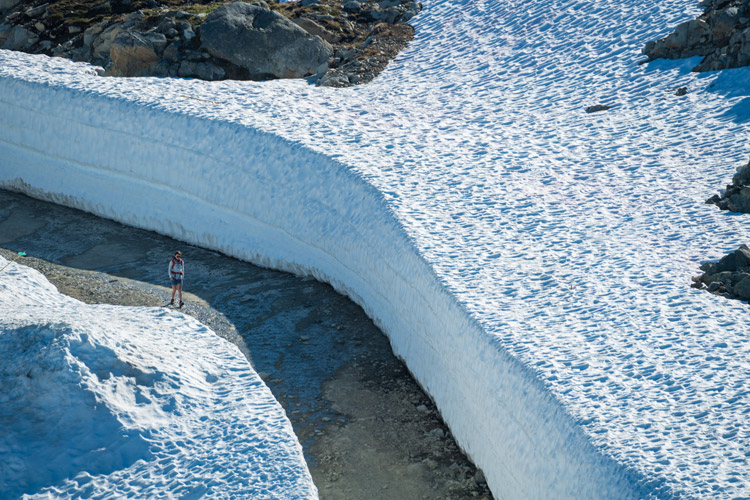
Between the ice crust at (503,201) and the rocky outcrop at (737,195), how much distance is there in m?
0.26

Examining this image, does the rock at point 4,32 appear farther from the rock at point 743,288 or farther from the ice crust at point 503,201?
the rock at point 743,288

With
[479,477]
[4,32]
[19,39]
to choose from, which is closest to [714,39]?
[479,477]

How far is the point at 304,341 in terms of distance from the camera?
14.8 m

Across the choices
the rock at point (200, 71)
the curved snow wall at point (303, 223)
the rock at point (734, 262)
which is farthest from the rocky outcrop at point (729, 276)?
the rock at point (200, 71)

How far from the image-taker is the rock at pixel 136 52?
2384cm

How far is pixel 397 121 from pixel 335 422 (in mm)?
9225

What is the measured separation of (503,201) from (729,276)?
15.6 feet

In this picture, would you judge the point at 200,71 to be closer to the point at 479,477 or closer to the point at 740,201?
the point at 740,201

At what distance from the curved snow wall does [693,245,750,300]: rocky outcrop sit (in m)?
3.34

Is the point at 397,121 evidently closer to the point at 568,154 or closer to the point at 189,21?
the point at 568,154

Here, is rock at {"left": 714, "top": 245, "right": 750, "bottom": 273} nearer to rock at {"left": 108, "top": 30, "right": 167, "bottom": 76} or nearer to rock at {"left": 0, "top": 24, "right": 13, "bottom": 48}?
rock at {"left": 108, "top": 30, "right": 167, "bottom": 76}

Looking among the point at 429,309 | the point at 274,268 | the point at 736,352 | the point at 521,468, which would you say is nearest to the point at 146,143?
the point at 274,268

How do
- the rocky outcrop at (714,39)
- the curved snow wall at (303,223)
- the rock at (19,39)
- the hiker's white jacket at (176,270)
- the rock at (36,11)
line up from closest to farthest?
the curved snow wall at (303,223) < the hiker's white jacket at (176,270) < the rocky outcrop at (714,39) < the rock at (19,39) < the rock at (36,11)

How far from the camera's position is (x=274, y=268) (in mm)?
17828
